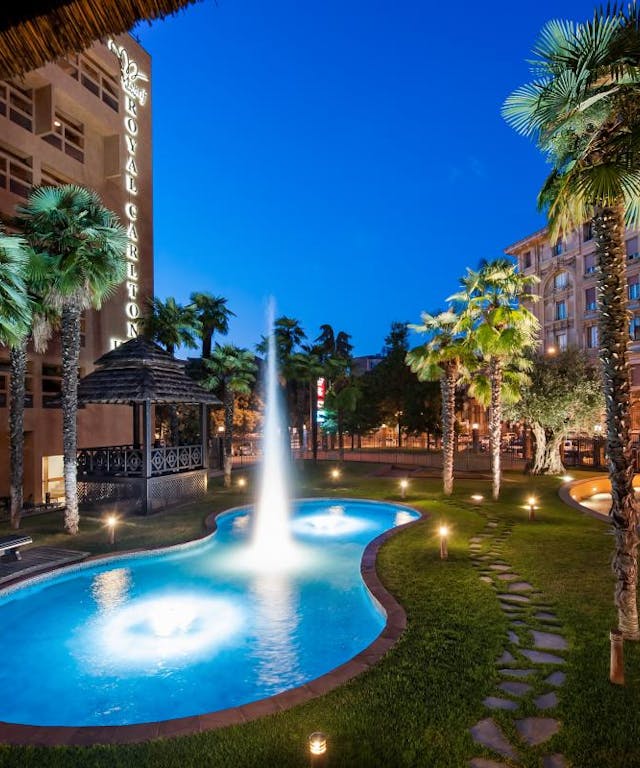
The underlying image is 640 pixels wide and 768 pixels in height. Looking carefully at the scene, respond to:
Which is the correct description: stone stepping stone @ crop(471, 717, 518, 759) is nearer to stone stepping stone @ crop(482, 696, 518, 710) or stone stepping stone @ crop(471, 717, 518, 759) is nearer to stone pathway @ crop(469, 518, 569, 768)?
stone pathway @ crop(469, 518, 569, 768)

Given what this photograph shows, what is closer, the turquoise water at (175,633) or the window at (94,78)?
the turquoise water at (175,633)

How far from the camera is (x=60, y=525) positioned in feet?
53.1

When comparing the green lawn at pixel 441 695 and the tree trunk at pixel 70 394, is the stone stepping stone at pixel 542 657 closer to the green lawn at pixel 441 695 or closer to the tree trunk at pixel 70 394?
the green lawn at pixel 441 695

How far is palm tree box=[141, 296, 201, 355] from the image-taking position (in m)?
25.4

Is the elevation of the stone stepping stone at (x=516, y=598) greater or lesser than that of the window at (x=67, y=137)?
lesser

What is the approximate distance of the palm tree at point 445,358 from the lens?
19.8 metres

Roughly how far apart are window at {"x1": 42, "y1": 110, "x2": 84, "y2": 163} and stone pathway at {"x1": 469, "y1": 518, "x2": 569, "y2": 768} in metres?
24.9

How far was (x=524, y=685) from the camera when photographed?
6180 millimetres

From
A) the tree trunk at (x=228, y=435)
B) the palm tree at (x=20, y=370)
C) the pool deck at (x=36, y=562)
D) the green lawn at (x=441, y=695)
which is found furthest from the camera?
the tree trunk at (x=228, y=435)

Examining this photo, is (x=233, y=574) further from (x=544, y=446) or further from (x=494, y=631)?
(x=544, y=446)

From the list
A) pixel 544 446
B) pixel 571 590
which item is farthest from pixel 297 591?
pixel 544 446

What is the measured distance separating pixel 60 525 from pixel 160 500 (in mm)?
3953

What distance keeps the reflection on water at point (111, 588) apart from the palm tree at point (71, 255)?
3654mm

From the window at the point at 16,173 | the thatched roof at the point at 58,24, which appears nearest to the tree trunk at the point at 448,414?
the window at the point at 16,173
